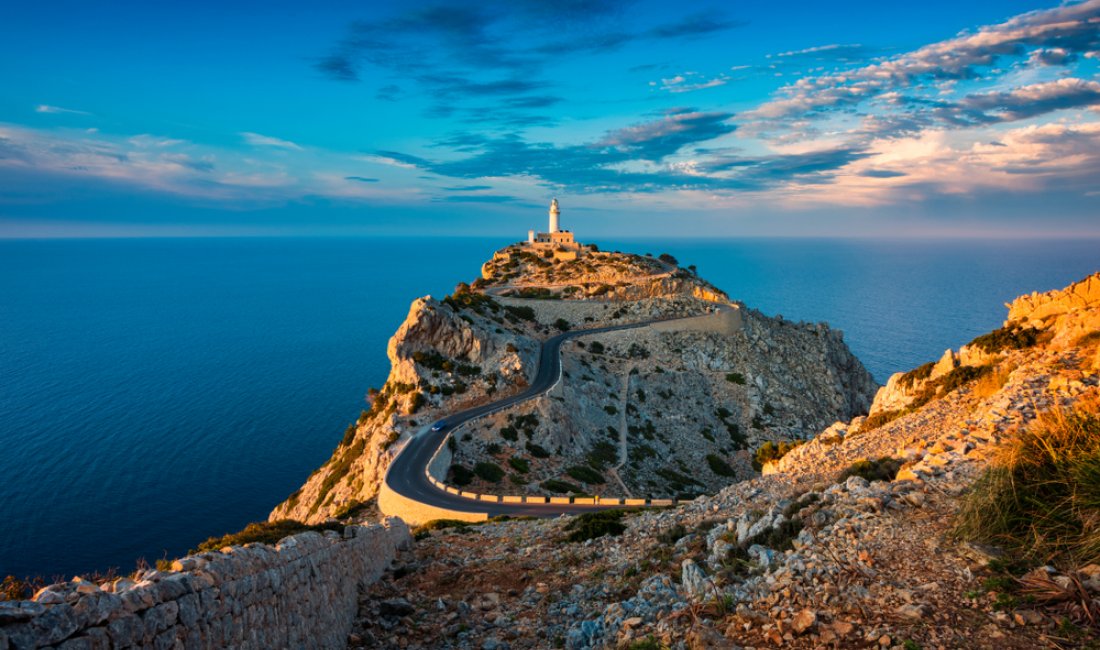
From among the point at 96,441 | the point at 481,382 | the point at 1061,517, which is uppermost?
the point at 1061,517

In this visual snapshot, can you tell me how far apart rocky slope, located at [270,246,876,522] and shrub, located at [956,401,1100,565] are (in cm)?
3275

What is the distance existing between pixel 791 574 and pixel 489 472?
109ft

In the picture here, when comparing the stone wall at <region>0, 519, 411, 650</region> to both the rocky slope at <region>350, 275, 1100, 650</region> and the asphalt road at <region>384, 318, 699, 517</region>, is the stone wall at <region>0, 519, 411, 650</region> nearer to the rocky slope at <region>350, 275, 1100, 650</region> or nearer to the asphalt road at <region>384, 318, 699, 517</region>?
the rocky slope at <region>350, 275, 1100, 650</region>

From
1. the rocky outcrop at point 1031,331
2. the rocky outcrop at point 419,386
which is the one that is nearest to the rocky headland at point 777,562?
the rocky outcrop at point 1031,331

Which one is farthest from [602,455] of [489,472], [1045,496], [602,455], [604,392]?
[1045,496]

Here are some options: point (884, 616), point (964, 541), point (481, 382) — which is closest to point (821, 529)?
point (964, 541)

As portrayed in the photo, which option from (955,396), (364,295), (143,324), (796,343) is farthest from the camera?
(364,295)

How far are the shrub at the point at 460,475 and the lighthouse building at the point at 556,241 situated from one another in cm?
7262

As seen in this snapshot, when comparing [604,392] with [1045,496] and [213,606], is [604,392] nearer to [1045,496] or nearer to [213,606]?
[1045,496]

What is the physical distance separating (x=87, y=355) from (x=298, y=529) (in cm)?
12601

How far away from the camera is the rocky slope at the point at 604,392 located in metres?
45.0

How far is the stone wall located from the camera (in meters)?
5.86

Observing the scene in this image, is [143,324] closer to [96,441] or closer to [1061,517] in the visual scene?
[96,441]

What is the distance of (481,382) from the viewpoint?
54.7m
